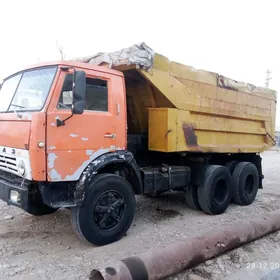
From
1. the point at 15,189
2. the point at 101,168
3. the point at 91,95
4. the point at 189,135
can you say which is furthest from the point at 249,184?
the point at 15,189

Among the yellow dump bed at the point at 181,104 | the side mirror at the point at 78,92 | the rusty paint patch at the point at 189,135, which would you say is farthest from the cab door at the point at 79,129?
the rusty paint patch at the point at 189,135

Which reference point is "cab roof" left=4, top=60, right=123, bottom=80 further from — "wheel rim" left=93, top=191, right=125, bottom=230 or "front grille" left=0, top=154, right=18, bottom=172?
"wheel rim" left=93, top=191, right=125, bottom=230

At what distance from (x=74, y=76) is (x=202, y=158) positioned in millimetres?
3304

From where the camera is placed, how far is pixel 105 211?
13.5 ft

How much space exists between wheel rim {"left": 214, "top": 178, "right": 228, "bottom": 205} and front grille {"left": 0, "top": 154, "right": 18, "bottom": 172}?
3.76 metres

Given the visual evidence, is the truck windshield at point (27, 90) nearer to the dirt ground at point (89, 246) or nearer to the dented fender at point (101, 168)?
the dented fender at point (101, 168)

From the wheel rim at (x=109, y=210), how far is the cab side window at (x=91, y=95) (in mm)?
1213

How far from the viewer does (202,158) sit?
6.00 m

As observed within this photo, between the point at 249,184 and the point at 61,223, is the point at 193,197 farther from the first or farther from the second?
the point at 61,223

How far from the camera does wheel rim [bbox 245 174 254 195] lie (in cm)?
686

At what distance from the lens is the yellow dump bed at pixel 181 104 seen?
4.78 m

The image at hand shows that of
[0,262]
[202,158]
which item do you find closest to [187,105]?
[202,158]

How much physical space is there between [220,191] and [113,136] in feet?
9.52

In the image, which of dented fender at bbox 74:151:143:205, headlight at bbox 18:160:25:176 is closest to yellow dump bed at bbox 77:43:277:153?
dented fender at bbox 74:151:143:205
